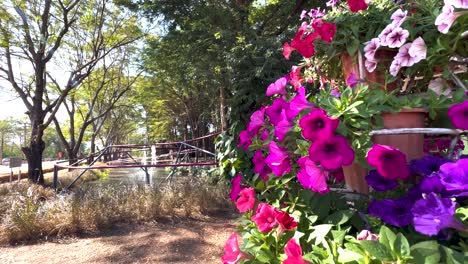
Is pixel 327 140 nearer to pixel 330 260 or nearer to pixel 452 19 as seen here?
pixel 330 260

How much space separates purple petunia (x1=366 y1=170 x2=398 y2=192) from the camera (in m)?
0.90

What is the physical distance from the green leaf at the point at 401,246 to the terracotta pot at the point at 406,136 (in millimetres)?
397

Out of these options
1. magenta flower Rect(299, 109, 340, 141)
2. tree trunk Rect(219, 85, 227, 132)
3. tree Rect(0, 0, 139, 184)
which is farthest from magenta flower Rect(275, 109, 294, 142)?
tree Rect(0, 0, 139, 184)

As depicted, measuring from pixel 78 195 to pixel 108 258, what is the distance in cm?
226

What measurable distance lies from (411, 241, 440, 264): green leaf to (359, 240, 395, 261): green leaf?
48 millimetres

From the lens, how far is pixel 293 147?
1120mm

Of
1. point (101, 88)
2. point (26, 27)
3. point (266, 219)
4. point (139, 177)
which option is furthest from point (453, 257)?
point (101, 88)

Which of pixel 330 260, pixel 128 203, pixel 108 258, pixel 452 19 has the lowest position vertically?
pixel 108 258

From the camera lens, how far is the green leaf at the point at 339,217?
3.05 ft

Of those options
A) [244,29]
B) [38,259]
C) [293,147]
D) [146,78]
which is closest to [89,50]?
[146,78]

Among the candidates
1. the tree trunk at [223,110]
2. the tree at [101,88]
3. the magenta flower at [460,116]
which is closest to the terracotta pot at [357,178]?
the magenta flower at [460,116]

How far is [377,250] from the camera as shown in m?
0.71

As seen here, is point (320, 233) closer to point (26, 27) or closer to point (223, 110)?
point (223, 110)

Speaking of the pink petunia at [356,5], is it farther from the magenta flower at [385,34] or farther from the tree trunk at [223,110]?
the tree trunk at [223,110]
